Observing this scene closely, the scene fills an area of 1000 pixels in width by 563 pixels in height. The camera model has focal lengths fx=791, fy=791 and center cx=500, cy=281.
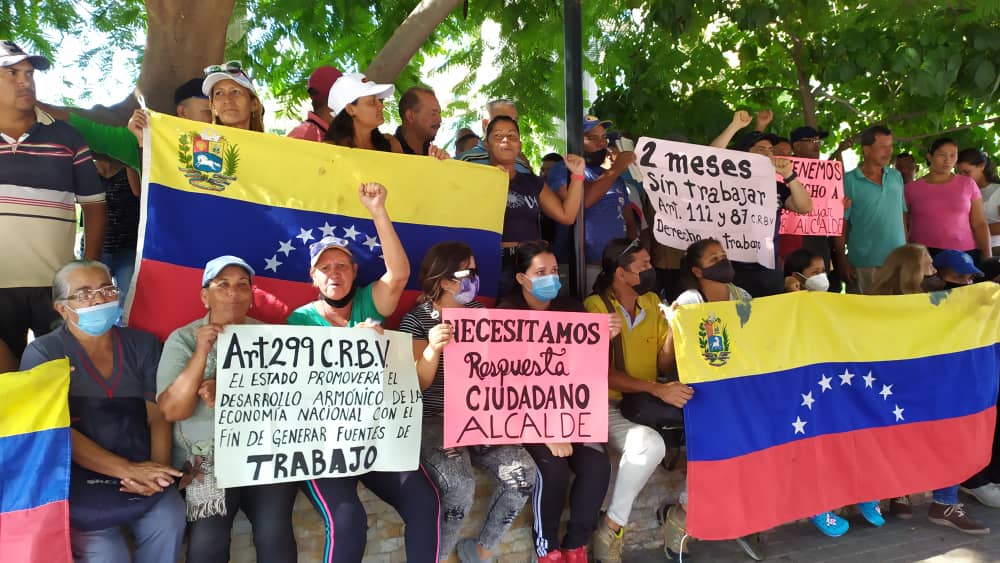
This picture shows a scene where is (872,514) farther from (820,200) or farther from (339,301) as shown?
(339,301)

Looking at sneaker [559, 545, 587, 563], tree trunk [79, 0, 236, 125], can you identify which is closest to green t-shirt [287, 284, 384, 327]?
sneaker [559, 545, 587, 563]

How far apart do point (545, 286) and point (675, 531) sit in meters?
1.61

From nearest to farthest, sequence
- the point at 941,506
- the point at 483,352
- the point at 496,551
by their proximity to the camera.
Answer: the point at 483,352, the point at 496,551, the point at 941,506

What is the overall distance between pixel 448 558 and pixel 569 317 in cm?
142

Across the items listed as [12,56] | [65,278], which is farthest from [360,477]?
[12,56]

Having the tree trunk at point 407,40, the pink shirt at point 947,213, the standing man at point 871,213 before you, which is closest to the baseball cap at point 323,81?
the tree trunk at point 407,40

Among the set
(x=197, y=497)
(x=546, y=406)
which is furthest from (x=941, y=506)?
(x=197, y=497)

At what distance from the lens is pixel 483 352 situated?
4.07 m

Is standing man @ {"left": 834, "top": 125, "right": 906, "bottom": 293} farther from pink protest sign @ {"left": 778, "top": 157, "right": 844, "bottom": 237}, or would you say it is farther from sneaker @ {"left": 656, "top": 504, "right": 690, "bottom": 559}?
sneaker @ {"left": 656, "top": 504, "right": 690, "bottom": 559}

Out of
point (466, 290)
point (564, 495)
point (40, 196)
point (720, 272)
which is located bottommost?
point (564, 495)

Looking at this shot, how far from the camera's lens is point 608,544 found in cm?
431

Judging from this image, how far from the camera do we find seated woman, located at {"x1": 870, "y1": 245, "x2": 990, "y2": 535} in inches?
201

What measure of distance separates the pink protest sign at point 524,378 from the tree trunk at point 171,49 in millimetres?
3004

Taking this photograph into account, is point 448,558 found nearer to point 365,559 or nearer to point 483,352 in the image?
point 365,559
